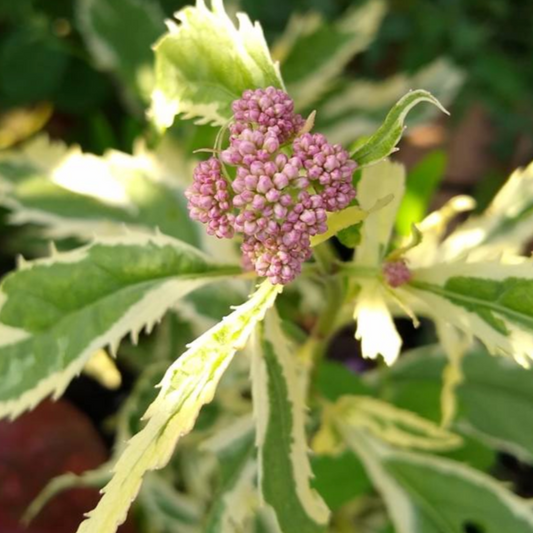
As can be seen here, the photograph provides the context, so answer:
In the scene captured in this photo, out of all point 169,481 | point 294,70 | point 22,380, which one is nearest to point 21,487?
point 169,481

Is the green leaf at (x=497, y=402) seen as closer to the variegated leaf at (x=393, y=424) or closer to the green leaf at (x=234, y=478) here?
the variegated leaf at (x=393, y=424)

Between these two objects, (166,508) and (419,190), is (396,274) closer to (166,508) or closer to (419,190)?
(419,190)

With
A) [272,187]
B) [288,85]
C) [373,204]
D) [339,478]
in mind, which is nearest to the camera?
[272,187]

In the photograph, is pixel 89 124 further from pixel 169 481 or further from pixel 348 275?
pixel 348 275

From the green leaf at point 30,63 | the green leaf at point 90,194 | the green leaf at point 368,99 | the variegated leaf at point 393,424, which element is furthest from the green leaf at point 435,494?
the green leaf at point 30,63

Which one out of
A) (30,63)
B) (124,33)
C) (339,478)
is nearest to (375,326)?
(339,478)
